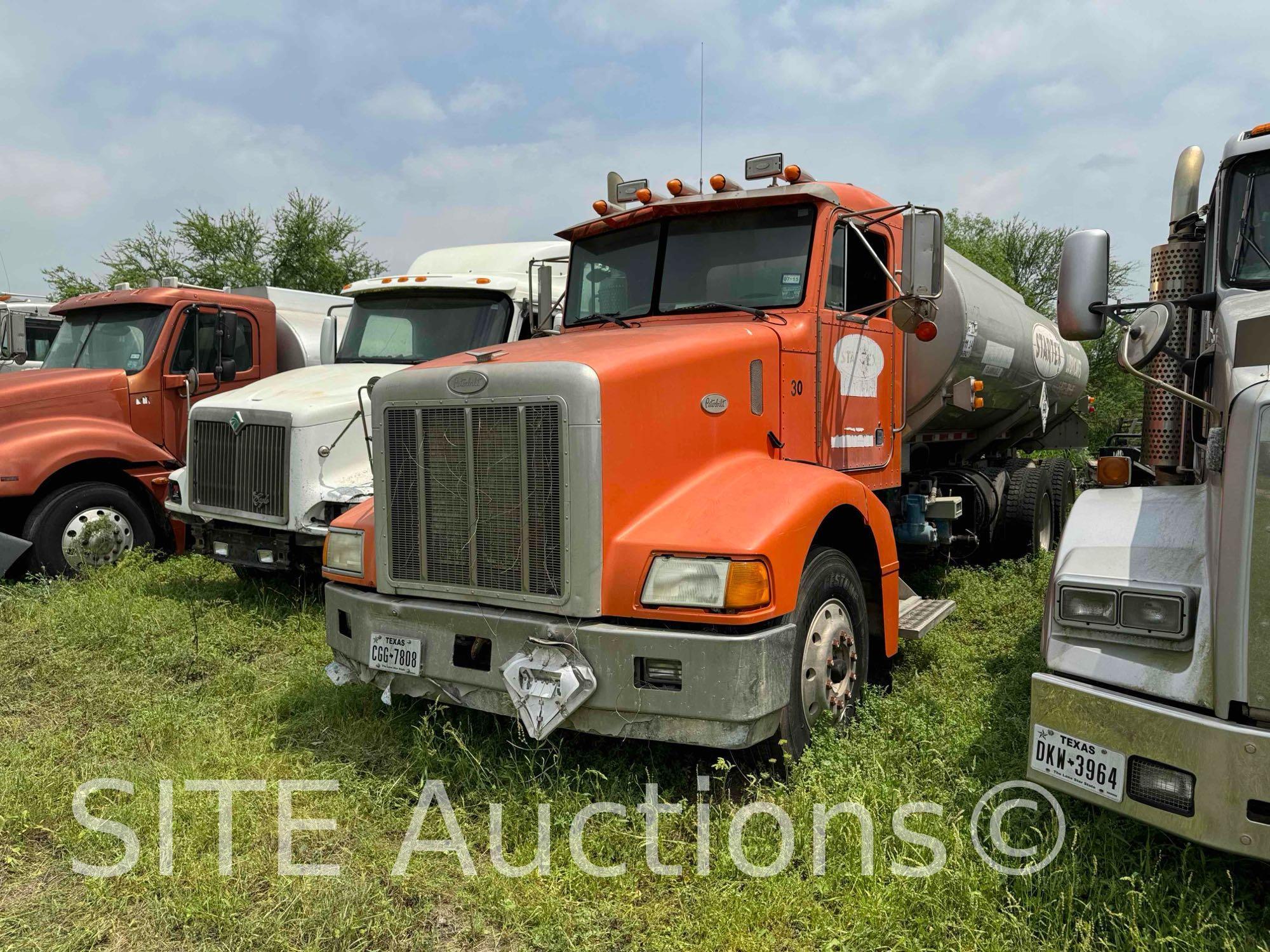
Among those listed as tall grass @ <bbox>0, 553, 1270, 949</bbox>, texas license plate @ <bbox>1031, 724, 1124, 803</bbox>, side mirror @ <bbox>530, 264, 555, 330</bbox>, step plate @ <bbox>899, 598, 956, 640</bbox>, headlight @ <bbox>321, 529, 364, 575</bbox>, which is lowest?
tall grass @ <bbox>0, 553, 1270, 949</bbox>

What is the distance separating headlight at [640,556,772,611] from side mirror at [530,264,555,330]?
310cm

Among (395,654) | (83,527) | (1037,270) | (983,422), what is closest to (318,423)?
(83,527)

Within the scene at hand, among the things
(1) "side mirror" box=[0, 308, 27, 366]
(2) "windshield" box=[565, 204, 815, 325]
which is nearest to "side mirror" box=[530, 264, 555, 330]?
(2) "windshield" box=[565, 204, 815, 325]

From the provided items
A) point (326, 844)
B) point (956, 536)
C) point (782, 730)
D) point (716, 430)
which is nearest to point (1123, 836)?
point (782, 730)

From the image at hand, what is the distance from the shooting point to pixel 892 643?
15.2 ft

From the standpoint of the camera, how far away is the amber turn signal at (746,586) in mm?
3338

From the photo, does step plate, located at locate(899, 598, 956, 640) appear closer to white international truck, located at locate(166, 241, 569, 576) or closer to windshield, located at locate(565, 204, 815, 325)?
windshield, located at locate(565, 204, 815, 325)

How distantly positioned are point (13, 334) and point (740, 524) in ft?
32.0

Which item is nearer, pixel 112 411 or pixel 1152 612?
pixel 1152 612

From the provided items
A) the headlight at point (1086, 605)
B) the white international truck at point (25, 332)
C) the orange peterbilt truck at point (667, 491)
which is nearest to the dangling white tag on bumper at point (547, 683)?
the orange peterbilt truck at point (667, 491)

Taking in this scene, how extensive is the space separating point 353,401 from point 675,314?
3094 millimetres

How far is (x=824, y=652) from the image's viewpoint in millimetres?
3967

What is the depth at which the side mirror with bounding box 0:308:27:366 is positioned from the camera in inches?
385

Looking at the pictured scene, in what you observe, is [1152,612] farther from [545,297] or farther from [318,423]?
[318,423]
